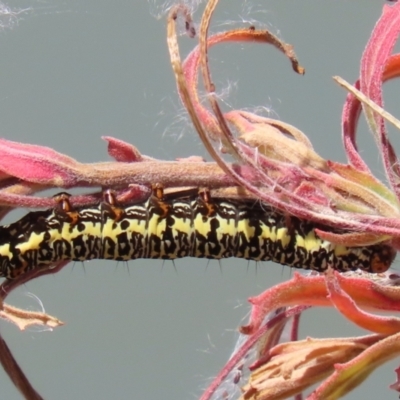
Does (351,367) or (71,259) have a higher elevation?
(71,259)

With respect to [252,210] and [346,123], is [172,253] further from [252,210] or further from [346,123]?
[346,123]

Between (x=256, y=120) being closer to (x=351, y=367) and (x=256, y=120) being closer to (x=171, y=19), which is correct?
(x=171, y=19)

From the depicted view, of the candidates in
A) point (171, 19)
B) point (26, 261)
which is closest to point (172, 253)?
point (26, 261)

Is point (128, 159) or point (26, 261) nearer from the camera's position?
point (128, 159)

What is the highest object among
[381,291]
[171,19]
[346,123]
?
[171,19]

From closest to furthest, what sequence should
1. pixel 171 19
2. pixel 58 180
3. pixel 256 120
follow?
pixel 171 19 → pixel 58 180 → pixel 256 120

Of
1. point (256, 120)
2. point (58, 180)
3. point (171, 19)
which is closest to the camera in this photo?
point (171, 19)

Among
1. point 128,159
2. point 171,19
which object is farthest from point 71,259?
point 171,19
